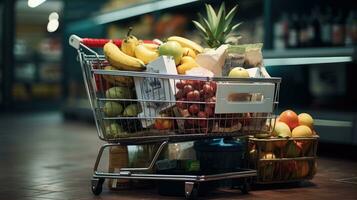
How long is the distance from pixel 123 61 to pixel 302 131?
142 cm

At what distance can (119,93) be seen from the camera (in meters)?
4.67

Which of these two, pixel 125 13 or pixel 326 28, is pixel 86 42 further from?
pixel 125 13

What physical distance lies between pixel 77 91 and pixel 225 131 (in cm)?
839

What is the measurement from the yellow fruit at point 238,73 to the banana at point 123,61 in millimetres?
571

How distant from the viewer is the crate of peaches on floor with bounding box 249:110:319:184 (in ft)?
16.4

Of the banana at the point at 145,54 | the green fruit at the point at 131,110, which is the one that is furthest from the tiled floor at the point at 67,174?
the banana at the point at 145,54

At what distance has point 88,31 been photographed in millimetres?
12258

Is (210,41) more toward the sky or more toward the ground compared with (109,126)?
more toward the sky

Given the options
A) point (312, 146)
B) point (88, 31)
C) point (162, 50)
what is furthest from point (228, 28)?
point (88, 31)

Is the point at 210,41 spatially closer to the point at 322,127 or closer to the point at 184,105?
the point at 184,105

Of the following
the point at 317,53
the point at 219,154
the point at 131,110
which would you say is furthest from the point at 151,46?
the point at 317,53

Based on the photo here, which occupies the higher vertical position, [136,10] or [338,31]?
[136,10]

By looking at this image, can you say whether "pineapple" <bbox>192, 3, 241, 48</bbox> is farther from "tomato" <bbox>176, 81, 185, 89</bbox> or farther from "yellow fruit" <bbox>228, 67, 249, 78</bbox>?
"tomato" <bbox>176, 81, 185, 89</bbox>

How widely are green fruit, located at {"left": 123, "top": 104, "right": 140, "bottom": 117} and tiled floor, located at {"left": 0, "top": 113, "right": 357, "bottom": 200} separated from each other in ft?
1.78
